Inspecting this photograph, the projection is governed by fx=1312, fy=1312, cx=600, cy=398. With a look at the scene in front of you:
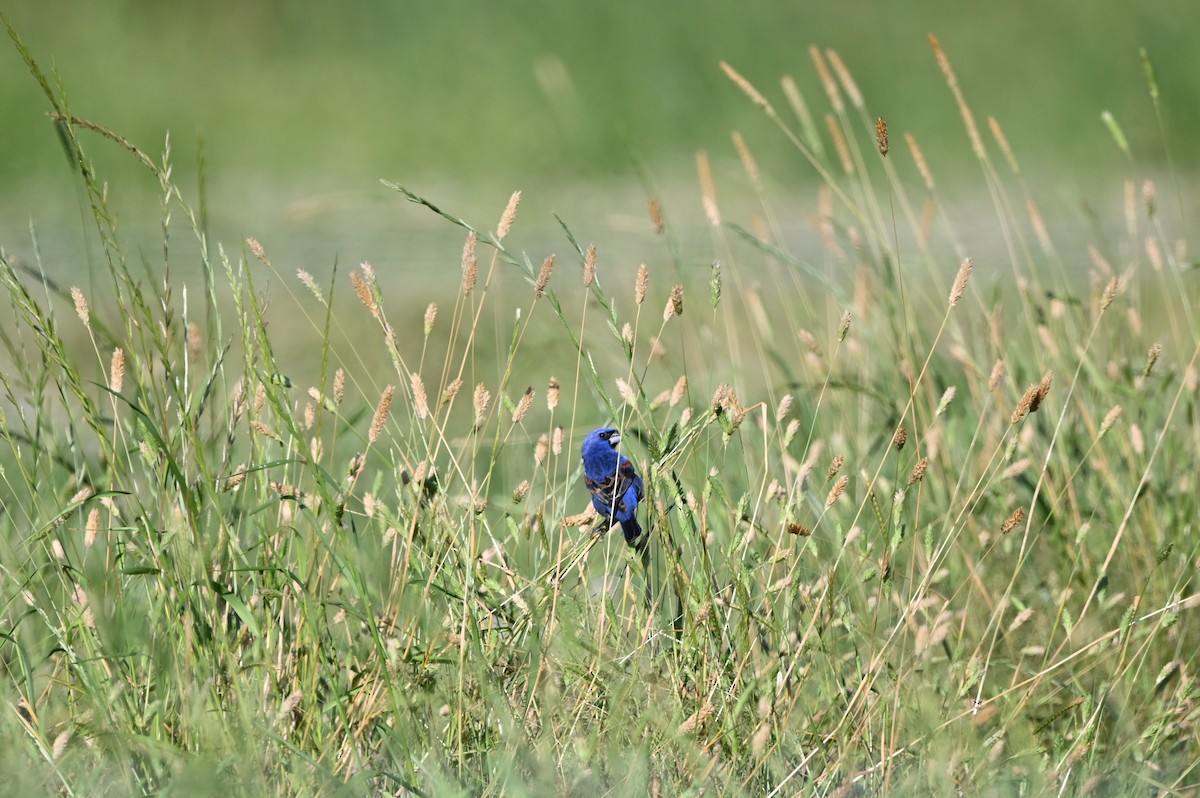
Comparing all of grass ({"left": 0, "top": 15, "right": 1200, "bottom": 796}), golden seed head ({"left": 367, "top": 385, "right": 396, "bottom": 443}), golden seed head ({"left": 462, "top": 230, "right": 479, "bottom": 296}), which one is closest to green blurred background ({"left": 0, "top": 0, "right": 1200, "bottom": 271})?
grass ({"left": 0, "top": 15, "right": 1200, "bottom": 796})

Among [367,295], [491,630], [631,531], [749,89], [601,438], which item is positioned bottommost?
[491,630]

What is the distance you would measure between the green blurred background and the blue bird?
16.5 feet

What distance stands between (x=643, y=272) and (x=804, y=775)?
66cm

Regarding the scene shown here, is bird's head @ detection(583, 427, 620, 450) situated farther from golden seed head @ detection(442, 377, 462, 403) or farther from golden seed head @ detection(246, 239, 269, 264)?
golden seed head @ detection(246, 239, 269, 264)

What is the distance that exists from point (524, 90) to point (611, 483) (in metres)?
6.94

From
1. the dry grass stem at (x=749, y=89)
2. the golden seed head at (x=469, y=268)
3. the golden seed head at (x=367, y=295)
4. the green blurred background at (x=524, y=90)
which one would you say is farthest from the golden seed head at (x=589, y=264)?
the green blurred background at (x=524, y=90)

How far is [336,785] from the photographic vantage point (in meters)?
1.43

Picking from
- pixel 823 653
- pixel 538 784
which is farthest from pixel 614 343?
pixel 538 784

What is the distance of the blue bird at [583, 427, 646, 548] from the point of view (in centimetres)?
161

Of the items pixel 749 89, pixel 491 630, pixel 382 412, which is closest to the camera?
pixel 382 412

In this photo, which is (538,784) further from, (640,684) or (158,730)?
(158,730)

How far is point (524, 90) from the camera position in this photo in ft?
27.0

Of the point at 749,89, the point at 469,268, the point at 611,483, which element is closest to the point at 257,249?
the point at 469,268

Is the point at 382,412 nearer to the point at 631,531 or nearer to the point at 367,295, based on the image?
the point at 367,295
